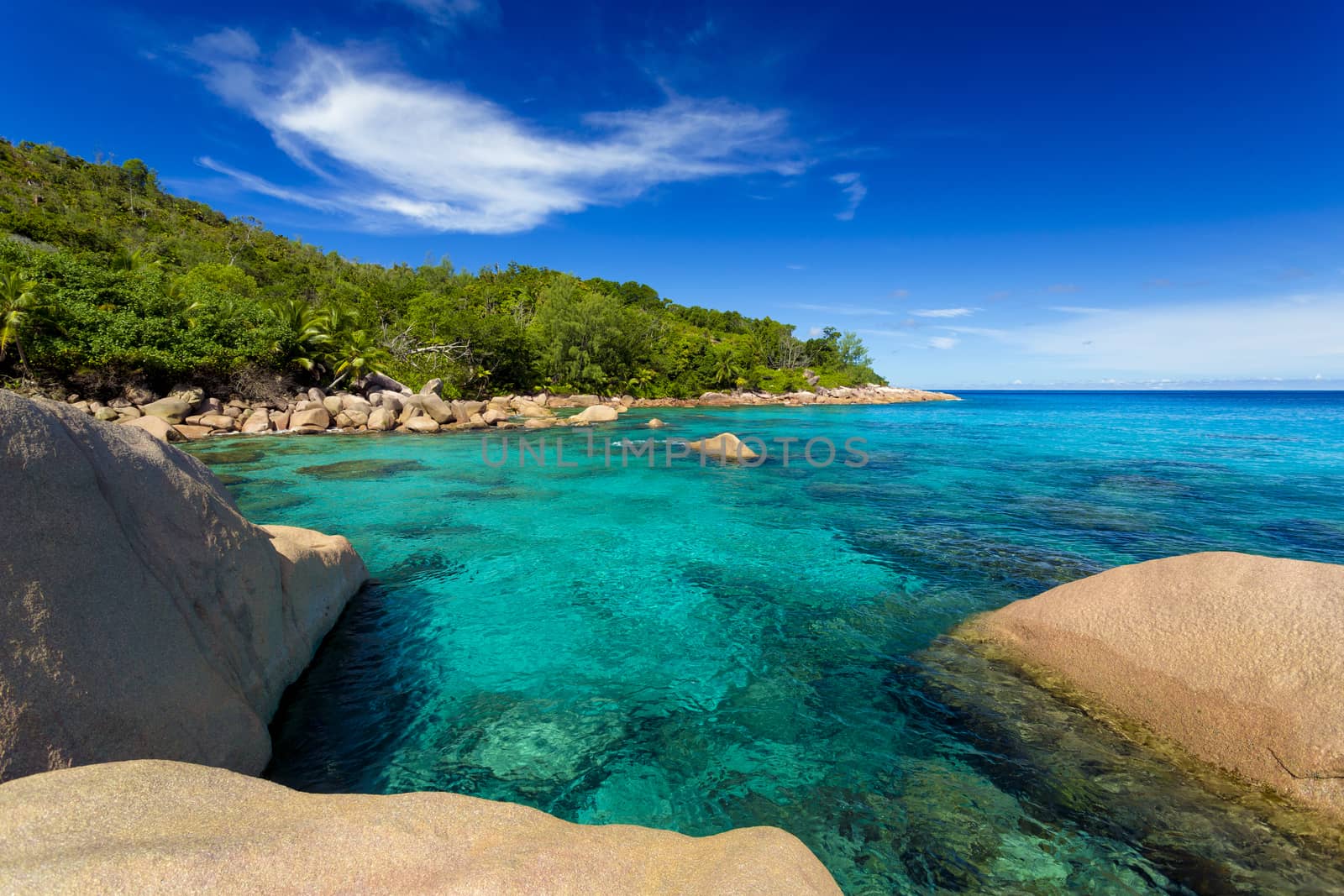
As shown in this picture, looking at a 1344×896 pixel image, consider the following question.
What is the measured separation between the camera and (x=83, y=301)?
83.8 feet

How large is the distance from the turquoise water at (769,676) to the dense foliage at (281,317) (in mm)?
Result: 18882

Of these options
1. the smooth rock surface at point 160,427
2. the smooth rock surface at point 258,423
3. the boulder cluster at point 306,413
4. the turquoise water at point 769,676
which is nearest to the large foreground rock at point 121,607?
the turquoise water at point 769,676

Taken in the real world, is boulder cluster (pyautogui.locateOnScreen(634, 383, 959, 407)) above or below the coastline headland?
above

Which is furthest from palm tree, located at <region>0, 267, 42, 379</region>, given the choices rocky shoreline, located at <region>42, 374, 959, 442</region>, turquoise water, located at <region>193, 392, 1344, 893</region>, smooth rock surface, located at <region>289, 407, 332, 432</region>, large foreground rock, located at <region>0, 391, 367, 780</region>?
large foreground rock, located at <region>0, 391, 367, 780</region>

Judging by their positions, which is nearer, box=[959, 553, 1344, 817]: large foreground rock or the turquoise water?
the turquoise water

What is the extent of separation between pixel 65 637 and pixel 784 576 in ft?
27.2

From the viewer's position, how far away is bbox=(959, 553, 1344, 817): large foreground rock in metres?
4.11

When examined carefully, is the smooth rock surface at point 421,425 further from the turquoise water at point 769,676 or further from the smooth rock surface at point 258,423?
the turquoise water at point 769,676

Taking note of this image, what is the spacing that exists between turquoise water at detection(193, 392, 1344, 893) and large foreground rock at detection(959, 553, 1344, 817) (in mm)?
557

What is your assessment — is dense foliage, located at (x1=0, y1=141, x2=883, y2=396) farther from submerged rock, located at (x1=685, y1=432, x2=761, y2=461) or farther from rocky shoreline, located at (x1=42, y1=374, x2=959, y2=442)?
submerged rock, located at (x1=685, y1=432, x2=761, y2=461)

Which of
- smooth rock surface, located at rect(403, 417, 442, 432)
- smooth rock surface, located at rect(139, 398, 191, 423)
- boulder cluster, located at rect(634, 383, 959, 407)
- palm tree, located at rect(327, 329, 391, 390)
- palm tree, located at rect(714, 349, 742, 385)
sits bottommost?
smooth rock surface, located at rect(403, 417, 442, 432)

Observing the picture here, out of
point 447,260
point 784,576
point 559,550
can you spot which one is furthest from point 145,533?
point 447,260

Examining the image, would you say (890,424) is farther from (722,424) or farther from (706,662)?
(706,662)

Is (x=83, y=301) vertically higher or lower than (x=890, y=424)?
higher
